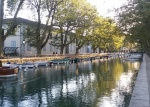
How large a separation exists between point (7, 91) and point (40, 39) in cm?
3493

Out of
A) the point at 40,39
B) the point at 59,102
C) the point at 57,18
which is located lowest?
the point at 59,102

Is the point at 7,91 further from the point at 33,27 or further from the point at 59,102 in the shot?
the point at 33,27

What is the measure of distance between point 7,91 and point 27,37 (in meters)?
42.0

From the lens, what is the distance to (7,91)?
727 inches

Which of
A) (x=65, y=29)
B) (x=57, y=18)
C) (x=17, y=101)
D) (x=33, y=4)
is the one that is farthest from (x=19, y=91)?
(x=65, y=29)

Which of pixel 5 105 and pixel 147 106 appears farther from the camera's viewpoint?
pixel 5 105

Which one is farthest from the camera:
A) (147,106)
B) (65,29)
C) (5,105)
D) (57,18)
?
(65,29)

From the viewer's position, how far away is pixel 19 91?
1839 centimetres

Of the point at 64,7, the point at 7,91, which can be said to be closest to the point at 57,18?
the point at 64,7

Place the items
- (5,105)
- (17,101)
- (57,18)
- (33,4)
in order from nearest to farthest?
(5,105)
(17,101)
(33,4)
(57,18)

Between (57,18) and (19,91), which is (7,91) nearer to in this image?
(19,91)

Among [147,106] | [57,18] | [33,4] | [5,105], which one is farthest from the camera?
[57,18]

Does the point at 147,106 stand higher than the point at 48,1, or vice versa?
the point at 48,1

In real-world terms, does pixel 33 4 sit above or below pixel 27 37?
above
